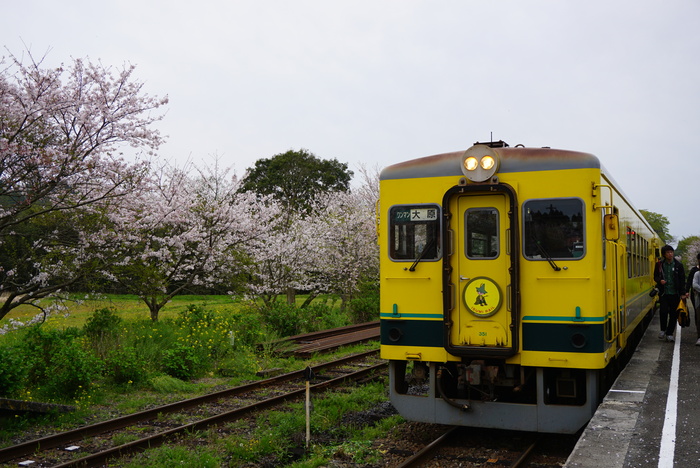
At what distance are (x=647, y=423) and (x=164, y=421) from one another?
5.63 metres

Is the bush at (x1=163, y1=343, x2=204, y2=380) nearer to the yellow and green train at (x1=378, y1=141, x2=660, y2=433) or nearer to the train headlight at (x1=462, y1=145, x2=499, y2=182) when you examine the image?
the yellow and green train at (x1=378, y1=141, x2=660, y2=433)

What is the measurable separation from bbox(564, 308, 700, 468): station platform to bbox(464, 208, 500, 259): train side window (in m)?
1.90

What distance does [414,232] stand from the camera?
6734mm

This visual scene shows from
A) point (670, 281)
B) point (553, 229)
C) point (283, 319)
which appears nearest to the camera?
point (553, 229)

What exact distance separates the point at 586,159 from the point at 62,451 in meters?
6.39

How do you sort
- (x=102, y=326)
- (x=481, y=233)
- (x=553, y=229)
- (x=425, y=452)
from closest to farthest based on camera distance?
(x=425, y=452)
(x=553, y=229)
(x=481, y=233)
(x=102, y=326)

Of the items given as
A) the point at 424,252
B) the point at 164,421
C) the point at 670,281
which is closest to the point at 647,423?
the point at 424,252

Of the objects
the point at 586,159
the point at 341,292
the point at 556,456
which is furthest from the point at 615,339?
the point at 341,292

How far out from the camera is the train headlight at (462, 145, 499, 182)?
20.7 feet

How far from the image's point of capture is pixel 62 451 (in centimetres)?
652

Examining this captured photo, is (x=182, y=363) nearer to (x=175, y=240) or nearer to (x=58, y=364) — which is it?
(x=58, y=364)

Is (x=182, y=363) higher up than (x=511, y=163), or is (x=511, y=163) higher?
(x=511, y=163)

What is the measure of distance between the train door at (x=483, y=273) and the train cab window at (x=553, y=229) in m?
0.21

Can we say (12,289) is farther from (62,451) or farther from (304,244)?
(304,244)
